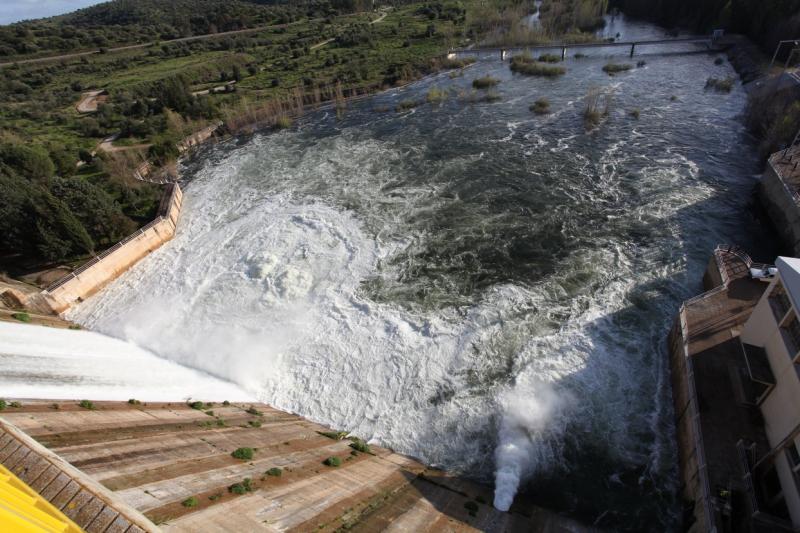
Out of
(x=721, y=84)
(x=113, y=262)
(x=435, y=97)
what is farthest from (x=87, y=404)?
(x=721, y=84)

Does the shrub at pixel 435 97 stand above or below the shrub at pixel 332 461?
above

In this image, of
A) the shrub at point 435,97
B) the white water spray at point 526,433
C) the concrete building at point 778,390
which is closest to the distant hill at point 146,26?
the shrub at point 435,97

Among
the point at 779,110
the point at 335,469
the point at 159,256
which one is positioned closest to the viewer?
the point at 335,469

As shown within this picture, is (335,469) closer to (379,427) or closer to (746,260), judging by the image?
(379,427)

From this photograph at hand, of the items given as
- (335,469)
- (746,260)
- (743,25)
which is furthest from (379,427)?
(743,25)

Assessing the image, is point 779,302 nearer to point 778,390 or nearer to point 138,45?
point 778,390

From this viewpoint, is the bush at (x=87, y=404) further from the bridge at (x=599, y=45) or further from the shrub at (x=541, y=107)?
the bridge at (x=599, y=45)
